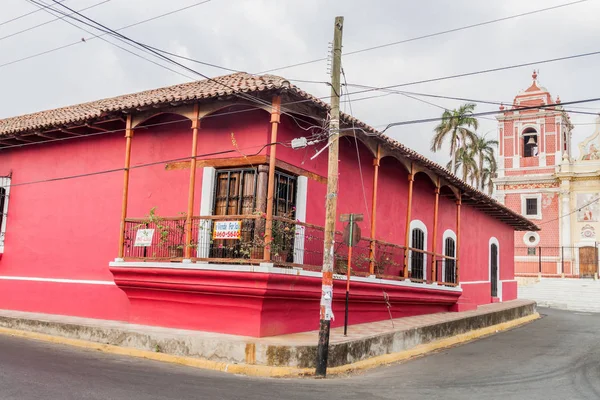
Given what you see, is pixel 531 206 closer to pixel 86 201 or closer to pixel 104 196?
pixel 104 196

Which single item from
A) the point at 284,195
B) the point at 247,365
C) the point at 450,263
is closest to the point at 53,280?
the point at 284,195

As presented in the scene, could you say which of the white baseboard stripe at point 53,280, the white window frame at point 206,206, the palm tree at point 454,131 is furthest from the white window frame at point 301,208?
the palm tree at point 454,131

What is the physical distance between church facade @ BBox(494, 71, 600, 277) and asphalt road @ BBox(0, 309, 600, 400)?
25585 millimetres

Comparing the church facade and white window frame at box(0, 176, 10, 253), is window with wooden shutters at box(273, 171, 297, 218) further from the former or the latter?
the church facade

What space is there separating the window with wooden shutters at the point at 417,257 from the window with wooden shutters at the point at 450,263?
1249mm

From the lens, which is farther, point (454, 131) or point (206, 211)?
point (454, 131)

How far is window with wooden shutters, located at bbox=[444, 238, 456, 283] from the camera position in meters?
17.6

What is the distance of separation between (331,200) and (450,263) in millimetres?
9819

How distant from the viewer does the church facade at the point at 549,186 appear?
115ft

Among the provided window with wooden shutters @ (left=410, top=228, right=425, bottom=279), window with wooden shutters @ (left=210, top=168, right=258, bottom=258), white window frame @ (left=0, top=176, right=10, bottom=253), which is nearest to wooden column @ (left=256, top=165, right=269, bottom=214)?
window with wooden shutters @ (left=210, top=168, right=258, bottom=258)

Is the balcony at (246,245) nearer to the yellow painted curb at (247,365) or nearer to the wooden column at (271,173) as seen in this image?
the wooden column at (271,173)

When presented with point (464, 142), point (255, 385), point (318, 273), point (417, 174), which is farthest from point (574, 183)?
point (255, 385)

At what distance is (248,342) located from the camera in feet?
29.6

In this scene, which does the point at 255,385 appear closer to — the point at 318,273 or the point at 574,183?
the point at 318,273
